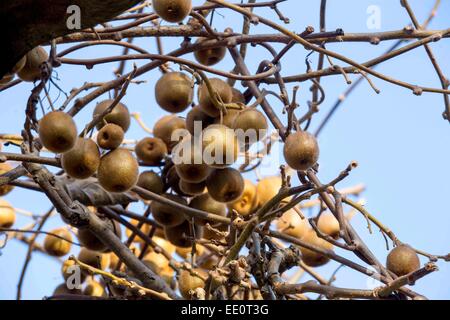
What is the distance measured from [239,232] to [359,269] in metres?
0.23

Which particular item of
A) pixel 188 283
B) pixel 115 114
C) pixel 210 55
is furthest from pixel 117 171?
pixel 210 55

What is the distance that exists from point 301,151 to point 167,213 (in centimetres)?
47

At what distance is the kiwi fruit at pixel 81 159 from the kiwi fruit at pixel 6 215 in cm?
60

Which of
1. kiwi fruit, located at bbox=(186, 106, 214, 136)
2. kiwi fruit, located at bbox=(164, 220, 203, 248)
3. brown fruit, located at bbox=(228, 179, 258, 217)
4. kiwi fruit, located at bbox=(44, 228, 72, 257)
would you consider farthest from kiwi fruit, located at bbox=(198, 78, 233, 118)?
kiwi fruit, located at bbox=(44, 228, 72, 257)

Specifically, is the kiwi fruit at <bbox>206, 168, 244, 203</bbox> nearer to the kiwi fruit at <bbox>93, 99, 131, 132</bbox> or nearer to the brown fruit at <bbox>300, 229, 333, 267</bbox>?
the kiwi fruit at <bbox>93, 99, 131, 132</bbox>

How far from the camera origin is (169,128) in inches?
77.1

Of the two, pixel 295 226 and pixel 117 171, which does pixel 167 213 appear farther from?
pixel 295 226

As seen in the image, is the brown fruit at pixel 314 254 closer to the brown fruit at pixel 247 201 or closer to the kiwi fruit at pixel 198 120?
the brown fruit at pixel 247 201

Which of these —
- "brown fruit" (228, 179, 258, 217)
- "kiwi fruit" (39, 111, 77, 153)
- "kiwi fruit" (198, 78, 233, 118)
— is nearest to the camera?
"kiwi fruit" (39, 111, 77, 153)

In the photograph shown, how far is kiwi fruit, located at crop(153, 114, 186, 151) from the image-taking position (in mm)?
1955

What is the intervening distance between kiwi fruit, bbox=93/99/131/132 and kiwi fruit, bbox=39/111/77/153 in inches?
8.2

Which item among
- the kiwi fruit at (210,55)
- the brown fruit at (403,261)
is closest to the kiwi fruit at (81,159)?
the kiwi fruit at (210,55)

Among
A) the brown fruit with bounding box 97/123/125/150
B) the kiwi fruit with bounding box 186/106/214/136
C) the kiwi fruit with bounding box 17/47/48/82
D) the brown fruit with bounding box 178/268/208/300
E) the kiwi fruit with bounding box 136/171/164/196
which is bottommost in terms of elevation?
the brown fruit with bounding box 178/268/208/300
